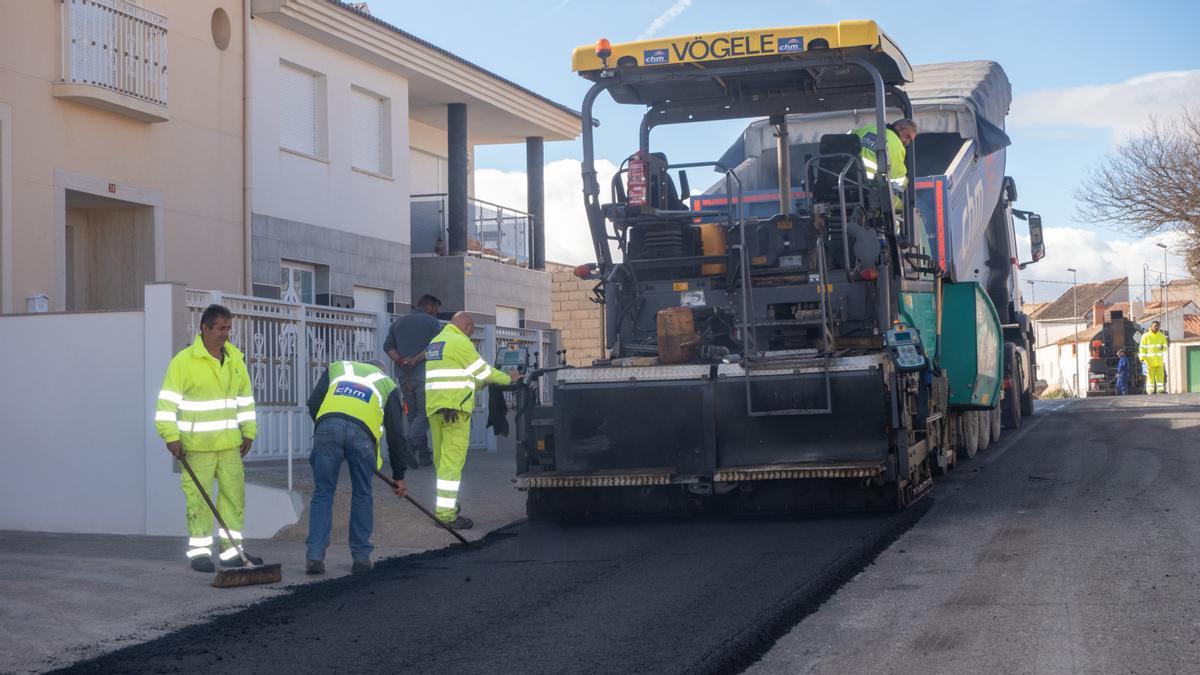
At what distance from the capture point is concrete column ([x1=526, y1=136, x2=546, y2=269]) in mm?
24000

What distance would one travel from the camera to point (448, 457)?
10203 millimetres

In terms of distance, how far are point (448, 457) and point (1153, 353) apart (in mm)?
26356

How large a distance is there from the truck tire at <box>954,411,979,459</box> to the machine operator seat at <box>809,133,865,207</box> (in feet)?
11.4

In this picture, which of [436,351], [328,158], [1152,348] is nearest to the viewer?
[436,351]

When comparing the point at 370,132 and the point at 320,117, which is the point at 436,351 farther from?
the point at 370,132

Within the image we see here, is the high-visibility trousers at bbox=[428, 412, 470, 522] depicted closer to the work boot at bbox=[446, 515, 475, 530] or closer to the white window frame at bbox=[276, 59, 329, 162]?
the work boot at bbox=[446, 515, 475, 530]

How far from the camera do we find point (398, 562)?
8977 mm

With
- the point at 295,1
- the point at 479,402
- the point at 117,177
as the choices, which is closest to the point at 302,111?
the point at 295,1

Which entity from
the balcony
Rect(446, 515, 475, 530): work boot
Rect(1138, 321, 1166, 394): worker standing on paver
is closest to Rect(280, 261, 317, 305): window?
the balcony

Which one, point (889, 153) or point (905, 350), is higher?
point (889, 153)

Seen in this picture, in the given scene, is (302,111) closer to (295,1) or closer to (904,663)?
(295,1)

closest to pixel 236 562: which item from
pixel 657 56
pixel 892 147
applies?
pixel 657 56

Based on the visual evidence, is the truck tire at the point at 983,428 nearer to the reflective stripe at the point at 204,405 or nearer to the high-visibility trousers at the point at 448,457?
the high-visibility trousers at the point at 448,457

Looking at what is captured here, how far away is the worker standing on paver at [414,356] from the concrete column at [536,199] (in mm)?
11035
